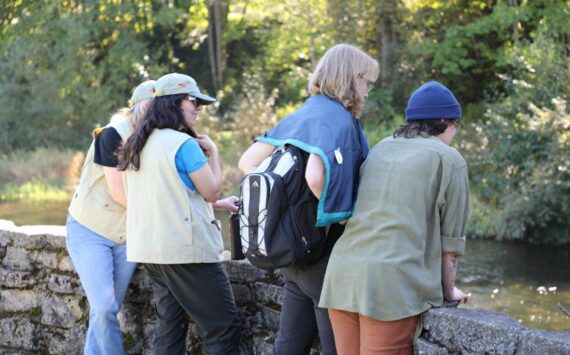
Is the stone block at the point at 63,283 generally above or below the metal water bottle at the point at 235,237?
below

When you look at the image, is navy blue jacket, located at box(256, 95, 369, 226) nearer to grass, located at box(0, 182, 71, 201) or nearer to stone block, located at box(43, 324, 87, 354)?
stone block, located at box(43, 324, 87, 354)

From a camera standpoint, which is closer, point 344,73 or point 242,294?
point 344,73

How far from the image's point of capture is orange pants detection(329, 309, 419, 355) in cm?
307

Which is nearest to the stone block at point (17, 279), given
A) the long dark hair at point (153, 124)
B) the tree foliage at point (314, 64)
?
the long dark hair at point (153, 124)

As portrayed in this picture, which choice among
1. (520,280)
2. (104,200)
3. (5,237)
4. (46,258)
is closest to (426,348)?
(104,200)

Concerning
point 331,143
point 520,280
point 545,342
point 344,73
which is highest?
point 344,73

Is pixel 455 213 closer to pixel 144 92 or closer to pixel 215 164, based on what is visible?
pixel 215 164

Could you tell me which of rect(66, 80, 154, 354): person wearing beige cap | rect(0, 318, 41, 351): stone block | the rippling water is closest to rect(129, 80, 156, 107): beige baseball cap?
rect(66, 80, 154, 354): person wearing beige cap

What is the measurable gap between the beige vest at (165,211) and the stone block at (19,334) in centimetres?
151

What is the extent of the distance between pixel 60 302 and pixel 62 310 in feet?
0.15

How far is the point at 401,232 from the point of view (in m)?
3.02

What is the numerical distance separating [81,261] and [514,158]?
10.5 m

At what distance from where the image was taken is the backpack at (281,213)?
125 inches

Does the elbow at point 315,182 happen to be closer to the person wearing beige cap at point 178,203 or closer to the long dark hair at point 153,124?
the person wearing beige cap at point 178,203
